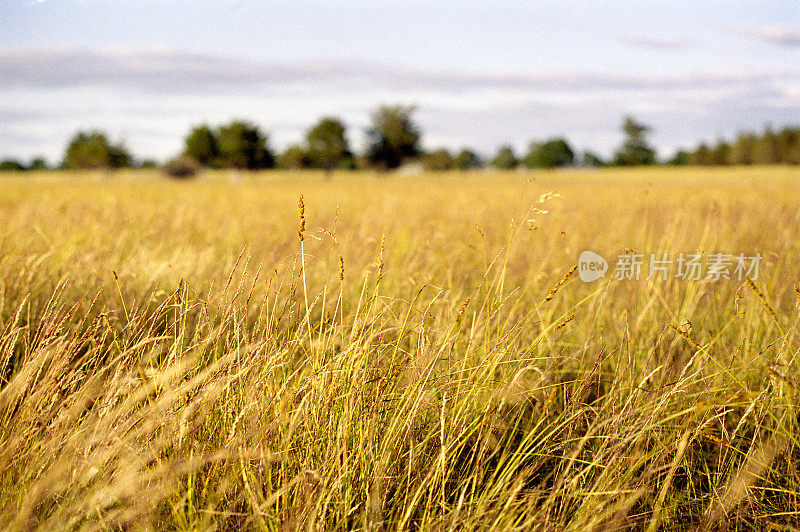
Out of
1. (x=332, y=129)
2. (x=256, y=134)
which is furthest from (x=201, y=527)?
(x=256, y=134)

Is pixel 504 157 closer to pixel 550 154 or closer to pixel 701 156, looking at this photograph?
pixel 550 154

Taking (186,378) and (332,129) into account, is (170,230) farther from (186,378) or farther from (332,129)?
(332,129)

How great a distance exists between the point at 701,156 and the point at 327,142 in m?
46.2

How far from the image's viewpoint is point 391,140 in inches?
1799

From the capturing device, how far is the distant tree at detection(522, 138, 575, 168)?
89.9 metres

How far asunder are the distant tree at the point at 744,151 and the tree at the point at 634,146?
54.8 ft

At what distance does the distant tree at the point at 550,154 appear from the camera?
8988 cm

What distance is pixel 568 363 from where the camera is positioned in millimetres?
2455

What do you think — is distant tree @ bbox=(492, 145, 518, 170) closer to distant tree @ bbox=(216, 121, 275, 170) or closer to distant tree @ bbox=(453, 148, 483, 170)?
distant tree @ bbox=(453, 148, 483, 170)

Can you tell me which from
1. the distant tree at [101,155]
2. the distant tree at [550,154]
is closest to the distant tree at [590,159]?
the distant tree at [550,154]

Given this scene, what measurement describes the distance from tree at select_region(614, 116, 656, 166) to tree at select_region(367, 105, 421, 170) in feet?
139

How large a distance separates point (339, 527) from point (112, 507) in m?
0.61

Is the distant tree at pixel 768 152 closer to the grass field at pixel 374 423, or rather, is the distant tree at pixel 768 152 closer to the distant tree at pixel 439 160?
the distant tree at pixel 439 160

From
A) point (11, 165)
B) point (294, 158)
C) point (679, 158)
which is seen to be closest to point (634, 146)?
point (679, 158)
